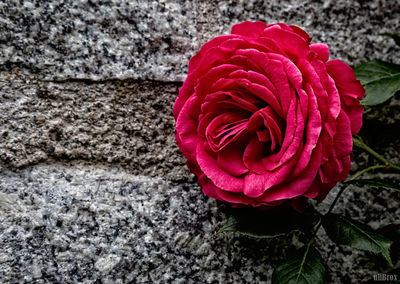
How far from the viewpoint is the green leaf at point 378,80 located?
535 millimetres

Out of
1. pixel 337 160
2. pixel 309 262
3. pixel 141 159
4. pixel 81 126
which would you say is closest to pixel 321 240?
pixel 309 262

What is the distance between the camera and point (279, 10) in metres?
0.59

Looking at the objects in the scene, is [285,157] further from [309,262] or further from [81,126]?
[81,126]

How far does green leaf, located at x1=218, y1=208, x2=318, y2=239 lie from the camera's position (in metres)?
0.46

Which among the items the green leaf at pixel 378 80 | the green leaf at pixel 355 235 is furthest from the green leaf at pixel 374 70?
the green leaf at pixel 355 235

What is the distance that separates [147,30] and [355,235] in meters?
0.44

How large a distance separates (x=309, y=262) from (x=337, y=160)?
17cm

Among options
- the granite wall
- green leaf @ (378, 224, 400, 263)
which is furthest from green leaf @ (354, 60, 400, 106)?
green leaf @ (378, 224, 400, 263)

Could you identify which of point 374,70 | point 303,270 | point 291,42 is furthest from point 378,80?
point 303,270

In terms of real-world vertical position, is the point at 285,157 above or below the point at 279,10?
below

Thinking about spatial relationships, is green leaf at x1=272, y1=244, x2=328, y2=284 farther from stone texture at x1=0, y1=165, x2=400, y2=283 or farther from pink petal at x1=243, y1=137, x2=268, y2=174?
pink petal at x1=243, y1=137, x2=268, y2=174

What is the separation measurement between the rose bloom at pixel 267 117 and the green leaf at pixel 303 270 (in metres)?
0.11

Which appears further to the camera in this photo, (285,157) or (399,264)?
(399,264)

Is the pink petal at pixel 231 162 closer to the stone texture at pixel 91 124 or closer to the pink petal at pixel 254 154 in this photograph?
the pink petal at pixel 254 154
